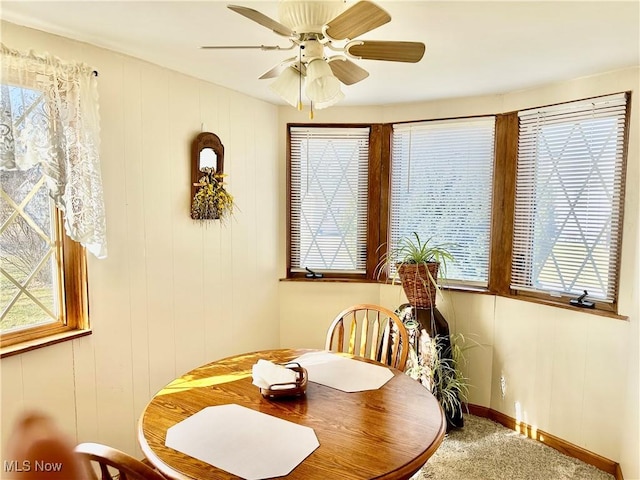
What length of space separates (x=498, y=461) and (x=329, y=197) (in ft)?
7.01

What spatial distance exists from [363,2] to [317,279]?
247cm

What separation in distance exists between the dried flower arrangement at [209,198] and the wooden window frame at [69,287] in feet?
2.48

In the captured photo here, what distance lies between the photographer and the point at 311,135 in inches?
132

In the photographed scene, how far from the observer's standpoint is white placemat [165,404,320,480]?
117 cm

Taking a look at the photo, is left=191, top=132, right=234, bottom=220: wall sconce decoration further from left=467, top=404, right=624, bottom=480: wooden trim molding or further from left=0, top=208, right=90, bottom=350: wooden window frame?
left=467, top=404, right=624, bottom=480: wooden trim molding

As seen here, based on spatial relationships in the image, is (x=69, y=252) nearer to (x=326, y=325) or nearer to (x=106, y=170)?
(x=106, y=170)

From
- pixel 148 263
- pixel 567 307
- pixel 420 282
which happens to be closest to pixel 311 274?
pixel 420 282

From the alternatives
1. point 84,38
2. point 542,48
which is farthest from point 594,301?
point 84,38

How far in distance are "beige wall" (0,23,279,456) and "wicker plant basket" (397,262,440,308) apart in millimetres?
1162

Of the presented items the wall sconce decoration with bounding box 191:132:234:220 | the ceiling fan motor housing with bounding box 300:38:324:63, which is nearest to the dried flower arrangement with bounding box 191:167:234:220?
the wall sconce decoration with bounding box 191:132:234:220

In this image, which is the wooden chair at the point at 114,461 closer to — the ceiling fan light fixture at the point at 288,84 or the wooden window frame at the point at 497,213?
the ceiling fan light fixture at the point at 288,84

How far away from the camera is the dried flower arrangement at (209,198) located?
262 cm

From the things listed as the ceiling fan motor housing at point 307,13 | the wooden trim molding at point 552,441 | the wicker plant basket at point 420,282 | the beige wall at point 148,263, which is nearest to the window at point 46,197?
the beige wall at point 148,263

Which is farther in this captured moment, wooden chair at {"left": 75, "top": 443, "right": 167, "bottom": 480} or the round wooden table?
the round wooden table
